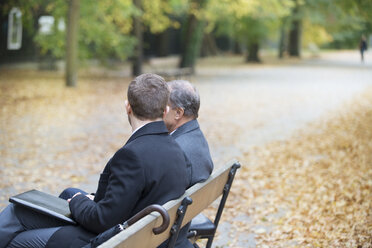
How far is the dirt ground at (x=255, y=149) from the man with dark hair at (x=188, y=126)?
65.8 inches

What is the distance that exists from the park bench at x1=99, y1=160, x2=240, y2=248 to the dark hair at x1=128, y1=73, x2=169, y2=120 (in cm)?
53

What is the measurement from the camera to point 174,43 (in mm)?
39844

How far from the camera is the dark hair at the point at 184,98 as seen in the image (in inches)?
142

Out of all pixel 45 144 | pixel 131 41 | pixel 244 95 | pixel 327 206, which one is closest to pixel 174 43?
pixel 131 41

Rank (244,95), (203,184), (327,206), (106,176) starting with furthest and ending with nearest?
1. (244,95)
2. (327,206)
3. (203,184)
4. (106,176)

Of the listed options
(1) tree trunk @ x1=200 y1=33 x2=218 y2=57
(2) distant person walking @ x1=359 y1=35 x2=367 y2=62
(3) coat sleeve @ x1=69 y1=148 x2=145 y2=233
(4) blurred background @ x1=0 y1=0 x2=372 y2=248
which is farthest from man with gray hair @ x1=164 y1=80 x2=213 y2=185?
(1) tree trunk @ x1=200 y1=33 x2=218 y2=57

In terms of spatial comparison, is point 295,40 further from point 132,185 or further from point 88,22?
point 132,185

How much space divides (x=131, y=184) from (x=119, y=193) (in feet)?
0.26

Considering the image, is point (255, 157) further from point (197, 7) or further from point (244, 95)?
point (197, 7)

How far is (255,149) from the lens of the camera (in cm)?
927

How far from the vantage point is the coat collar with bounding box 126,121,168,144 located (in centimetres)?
296

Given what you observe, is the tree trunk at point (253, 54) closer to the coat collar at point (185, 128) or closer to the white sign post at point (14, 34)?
the white sign post at point (14, 34)

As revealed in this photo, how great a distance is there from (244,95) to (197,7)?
780 centimetres

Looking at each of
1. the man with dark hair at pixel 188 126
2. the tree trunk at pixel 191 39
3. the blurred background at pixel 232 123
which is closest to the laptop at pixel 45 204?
the man with dark hair at pixel 188 126
